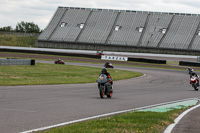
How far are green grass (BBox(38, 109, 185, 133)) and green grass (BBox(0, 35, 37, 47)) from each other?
7459 cm

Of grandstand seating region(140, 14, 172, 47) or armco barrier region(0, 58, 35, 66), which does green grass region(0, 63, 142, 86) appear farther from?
grandstand seating region(140, 14, 172, 47)

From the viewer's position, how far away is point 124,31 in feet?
278

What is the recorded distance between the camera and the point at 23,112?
10414 mm

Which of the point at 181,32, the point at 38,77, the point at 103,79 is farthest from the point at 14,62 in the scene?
the point at 181,32

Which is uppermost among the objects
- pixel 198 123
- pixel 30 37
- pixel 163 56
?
pixel 30 37

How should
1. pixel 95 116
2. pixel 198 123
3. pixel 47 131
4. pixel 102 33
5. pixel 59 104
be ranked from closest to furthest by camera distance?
1. pixel 47 131
2. pixel 198 123
3. pixel 95 116
4. pixel 59 104
5. pixel 102 33

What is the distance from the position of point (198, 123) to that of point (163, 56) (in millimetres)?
62904

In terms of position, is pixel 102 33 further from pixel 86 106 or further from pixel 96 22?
pixel 86 106

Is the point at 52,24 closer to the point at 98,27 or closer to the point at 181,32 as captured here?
the point at 98,27

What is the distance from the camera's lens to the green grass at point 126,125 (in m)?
7.82

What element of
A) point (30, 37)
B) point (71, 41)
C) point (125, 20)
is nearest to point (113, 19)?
point (125, 20)

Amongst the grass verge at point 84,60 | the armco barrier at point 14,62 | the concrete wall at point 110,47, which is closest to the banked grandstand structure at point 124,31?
the concrete wall at point 110,47

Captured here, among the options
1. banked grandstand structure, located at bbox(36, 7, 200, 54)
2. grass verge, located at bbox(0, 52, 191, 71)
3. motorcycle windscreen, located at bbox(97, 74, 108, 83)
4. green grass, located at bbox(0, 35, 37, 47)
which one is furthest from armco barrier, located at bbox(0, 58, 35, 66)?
green grass, located at bbox(0, 35, 37, 47)

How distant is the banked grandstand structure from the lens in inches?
3125
